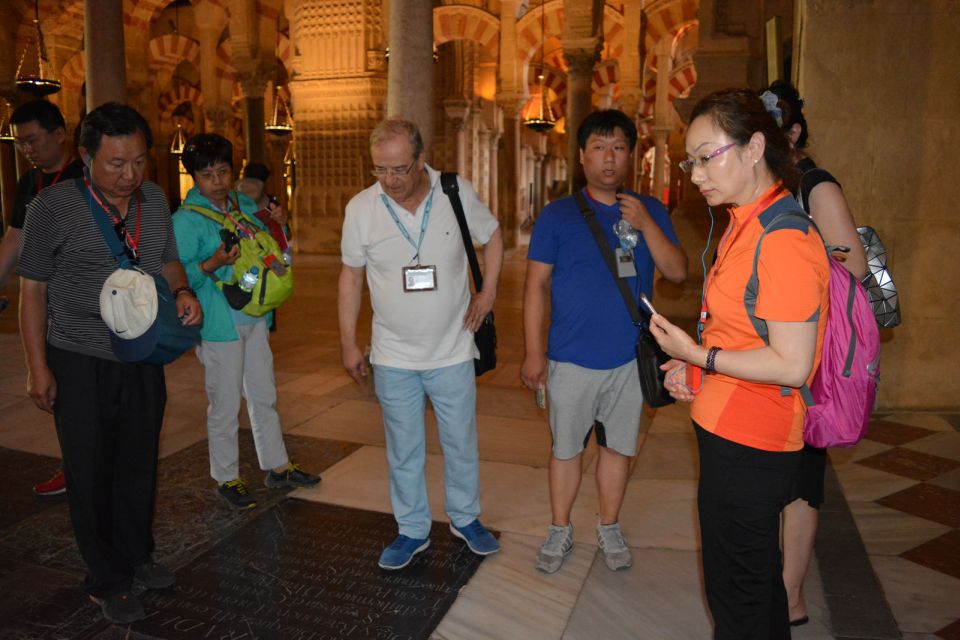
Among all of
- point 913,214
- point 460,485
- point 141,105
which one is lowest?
point 460,485

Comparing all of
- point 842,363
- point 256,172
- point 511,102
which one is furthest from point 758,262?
point 511,102

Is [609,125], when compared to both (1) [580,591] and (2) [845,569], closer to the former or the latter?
(1) [580,591]

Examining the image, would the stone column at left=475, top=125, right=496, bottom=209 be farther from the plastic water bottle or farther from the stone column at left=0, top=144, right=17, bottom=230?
the plastic water bottle

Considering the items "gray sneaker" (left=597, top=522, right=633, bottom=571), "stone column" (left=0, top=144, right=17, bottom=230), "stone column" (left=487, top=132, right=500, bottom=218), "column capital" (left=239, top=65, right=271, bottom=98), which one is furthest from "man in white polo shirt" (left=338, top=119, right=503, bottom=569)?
"stone column" (left=0, top=144, right=17, bottom=230)

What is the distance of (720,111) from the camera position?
1641mm

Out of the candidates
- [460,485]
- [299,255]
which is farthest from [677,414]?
[299,255]

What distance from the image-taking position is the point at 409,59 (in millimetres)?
5129

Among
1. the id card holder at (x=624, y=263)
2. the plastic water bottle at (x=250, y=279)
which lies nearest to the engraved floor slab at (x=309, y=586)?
the plastic water bottle at (x=250, y=279)

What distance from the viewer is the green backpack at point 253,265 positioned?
3.23 metres

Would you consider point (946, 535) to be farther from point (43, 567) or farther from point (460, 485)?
point (43, 567)

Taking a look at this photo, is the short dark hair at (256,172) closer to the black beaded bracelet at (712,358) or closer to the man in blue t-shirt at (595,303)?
the man in blue t-shirt at (595,303)

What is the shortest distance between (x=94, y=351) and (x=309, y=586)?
1.10 m

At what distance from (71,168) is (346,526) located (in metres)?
1.91

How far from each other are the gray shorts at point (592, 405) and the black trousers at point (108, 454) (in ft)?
4.69
